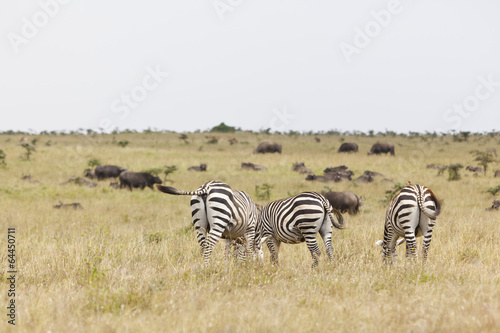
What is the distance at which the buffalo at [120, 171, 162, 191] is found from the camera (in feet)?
81.3

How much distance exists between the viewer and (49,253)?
26.2 ft

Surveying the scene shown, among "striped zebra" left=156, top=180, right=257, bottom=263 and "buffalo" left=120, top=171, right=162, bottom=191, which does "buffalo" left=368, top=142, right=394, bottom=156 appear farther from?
"striped zebra" left=156, top=180, right=257, bottom=263

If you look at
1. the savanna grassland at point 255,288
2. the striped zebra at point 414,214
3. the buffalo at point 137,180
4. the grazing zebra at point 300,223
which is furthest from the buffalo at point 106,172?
the striped zebra at point 414,214

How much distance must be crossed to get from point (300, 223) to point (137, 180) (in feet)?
60.7

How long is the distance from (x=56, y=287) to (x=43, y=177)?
22.7 m

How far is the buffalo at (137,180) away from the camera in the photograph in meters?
24.8

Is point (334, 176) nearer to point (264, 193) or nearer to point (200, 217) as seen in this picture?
point (264, 193)

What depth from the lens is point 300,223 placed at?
784 centimetres

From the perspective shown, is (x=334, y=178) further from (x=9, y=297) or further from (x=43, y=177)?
(x=9, y=297)

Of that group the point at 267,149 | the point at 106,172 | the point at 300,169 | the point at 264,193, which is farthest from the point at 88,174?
the point at 267,149

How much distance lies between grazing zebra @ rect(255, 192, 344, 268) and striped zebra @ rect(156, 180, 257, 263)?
0.54 metres

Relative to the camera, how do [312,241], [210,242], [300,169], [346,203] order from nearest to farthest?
[210,242], [312,241], [346,203], [300,169]

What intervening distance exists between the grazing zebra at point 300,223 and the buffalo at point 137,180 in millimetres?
17240

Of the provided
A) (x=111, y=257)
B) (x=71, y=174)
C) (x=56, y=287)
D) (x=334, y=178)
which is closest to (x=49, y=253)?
(x=111, y=257)
